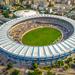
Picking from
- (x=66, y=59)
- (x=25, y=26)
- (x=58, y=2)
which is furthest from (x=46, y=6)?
(x=66, y=59)

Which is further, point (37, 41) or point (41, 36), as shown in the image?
point (41, 36)

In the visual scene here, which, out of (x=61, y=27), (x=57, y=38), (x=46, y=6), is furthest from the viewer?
(x=46, y=6)

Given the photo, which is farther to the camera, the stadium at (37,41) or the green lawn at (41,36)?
the green lawn at (41,36)

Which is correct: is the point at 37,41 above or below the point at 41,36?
below

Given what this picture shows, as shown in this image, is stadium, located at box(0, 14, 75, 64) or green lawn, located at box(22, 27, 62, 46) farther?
green lawn, located at box(22, 27, 62, 46)

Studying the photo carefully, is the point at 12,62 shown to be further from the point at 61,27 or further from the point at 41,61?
the point at 61,27
